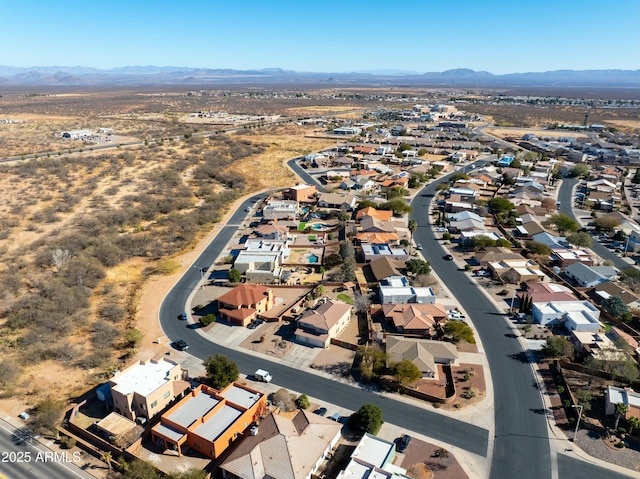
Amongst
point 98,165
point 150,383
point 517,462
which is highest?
point 98,165

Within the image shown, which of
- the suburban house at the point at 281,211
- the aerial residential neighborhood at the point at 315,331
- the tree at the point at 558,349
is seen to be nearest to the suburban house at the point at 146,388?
the aerial residential neighborhood at the point at 315,331

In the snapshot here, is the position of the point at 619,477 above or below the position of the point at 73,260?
below

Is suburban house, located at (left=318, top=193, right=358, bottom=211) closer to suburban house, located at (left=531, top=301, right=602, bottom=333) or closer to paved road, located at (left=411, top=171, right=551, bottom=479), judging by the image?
paved road, located at (left=411, top=171, right=551, bottom=479)

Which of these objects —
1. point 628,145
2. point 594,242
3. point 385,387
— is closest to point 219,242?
point 385,387

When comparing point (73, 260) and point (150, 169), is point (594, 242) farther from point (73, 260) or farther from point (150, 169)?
point (150, 169)

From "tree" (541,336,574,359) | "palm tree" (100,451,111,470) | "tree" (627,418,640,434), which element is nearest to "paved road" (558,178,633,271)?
"tree" (541,336,574,359)

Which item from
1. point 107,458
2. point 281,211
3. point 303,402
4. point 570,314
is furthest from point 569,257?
point 107,458
